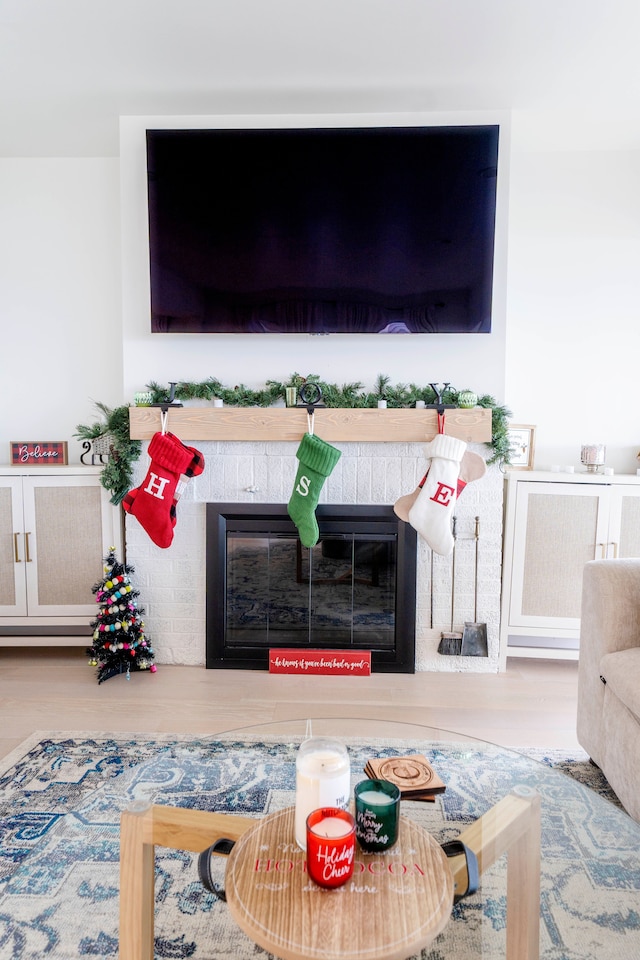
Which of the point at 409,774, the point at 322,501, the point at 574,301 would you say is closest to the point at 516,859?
the point at 409,774

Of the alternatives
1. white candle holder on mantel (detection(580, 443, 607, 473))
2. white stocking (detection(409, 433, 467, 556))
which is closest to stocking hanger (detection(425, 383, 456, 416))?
white stocking (detection(409, 433, 467, 556))

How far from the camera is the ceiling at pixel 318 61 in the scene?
1.89 meters

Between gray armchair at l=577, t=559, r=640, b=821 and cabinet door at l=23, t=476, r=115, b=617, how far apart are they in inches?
78.6

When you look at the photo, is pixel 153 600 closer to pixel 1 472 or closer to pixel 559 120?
pixel 1 472

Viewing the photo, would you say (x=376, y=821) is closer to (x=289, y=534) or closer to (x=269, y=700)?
(x=269, y=700)

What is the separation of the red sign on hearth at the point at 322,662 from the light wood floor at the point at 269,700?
41 mm

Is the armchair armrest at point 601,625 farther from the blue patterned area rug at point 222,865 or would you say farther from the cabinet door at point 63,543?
the cabinet door at point 63,543

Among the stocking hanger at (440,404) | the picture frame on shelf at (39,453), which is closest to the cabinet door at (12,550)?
the picture frame on shelf at (39,453)

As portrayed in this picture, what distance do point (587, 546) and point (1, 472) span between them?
2593 mm

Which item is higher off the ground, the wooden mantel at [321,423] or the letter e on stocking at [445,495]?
the wooden mantel at [321,423]

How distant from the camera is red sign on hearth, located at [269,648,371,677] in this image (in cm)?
257

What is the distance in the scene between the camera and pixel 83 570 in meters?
2.66

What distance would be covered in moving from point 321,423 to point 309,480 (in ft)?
0.90

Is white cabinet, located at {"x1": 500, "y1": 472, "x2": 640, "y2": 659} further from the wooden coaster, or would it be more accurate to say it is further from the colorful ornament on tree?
the wooden coaster
